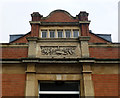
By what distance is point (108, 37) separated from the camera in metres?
18.6

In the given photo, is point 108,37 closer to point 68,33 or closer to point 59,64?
point 68,33

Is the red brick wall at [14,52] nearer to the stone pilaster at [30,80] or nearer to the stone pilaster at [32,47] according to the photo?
the stone pilaster at [32,47]

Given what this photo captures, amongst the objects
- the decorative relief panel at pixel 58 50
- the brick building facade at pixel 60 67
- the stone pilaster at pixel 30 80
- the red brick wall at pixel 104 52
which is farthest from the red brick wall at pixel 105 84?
the stone pilaster at pixel 30 80

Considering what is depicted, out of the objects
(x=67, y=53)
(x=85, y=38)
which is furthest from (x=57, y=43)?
(x=85, y=38)

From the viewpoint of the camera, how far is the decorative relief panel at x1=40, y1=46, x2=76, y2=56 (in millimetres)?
11125

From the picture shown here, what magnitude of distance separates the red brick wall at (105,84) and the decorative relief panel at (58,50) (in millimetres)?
2324

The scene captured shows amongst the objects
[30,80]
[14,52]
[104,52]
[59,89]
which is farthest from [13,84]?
[104,52]

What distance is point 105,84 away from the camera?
10359 millimetres

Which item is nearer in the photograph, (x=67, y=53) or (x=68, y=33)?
(x=67, y=53)

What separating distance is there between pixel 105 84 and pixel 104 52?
93.0 inches

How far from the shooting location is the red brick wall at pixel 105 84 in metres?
10.1

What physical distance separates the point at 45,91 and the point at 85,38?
468 centimetres

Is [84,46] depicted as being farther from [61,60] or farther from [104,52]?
[61,60]

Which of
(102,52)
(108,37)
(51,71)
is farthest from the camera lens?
(108,37)
